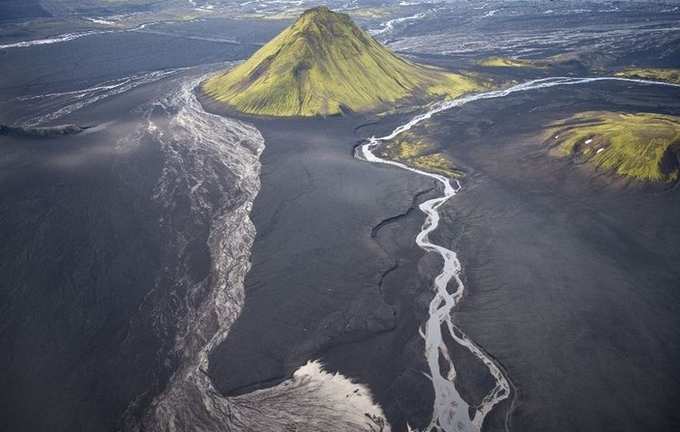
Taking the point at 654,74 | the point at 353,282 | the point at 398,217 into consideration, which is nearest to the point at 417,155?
the point at 398,217

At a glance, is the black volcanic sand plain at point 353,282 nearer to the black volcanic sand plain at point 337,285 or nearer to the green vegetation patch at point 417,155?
the black volcanic sand plain at point 337,285

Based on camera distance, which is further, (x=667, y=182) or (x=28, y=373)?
(x=667, y=182)

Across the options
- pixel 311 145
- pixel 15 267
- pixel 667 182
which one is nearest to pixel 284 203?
pixel 311 145

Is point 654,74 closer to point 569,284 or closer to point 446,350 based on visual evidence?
point 569,284

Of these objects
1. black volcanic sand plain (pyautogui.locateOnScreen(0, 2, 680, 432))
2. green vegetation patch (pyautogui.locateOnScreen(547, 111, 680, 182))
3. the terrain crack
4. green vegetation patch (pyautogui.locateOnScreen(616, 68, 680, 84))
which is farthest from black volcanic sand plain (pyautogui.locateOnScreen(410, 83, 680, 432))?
green vegetation patch (pyautogui.locateOnScreen(616, 68, 680, 84))

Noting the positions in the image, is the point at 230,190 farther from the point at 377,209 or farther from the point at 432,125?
the point at 432,125

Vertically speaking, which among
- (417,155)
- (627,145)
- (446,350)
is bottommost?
(446,350)

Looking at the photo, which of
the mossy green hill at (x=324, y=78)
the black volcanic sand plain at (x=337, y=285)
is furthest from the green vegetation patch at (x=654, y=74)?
the black volcanic sand plain at (x=337, y=285)
